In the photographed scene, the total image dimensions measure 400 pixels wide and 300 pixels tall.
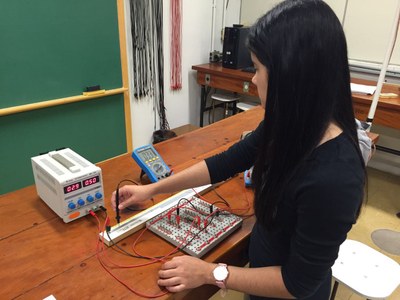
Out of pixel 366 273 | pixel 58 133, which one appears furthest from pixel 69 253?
pixel 58 133

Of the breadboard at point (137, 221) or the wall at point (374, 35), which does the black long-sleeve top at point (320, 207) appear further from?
the wall at point (374, 35)

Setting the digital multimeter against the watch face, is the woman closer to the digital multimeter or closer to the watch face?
the watch face

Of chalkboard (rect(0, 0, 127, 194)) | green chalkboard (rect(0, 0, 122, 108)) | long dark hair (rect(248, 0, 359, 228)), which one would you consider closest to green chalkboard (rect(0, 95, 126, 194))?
chalkboard (rect(0, 0, 127, 194))

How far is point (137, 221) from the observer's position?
3.26 ft

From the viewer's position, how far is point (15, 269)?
82cm

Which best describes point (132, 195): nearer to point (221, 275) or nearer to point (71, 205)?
point (71, 205)

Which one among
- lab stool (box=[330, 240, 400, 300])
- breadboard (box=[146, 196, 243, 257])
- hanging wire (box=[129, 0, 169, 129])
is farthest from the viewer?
hanging wire (box=[129, 0, 169, 129])

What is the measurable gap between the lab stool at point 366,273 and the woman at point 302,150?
60 centimetres

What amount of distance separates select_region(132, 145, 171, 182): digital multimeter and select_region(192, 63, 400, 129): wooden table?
1373 millimetres

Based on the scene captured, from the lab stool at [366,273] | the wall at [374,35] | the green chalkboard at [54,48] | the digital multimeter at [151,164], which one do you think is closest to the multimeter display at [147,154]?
the digital multimeter at [151,164]

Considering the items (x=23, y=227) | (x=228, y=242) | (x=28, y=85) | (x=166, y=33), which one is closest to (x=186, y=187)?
(x=228, y=242)

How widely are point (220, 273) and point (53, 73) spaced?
1970 mm

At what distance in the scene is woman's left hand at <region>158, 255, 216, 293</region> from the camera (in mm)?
763

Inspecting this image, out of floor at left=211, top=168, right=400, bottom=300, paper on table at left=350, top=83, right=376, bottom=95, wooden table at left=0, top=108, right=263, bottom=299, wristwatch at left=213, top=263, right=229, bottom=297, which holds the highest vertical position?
paper on table at left=350, top=83, right=376, bottom=95
